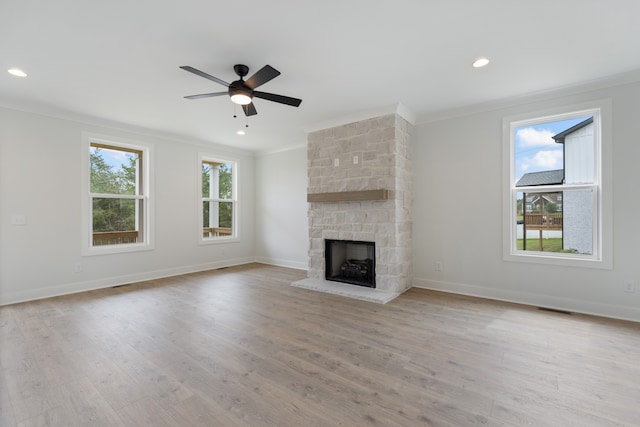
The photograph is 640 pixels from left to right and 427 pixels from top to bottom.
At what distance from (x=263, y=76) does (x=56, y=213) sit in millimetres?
3825

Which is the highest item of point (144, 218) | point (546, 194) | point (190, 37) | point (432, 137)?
point (190, 37)

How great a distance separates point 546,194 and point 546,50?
1812 mm

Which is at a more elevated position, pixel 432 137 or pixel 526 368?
pixel 432 137

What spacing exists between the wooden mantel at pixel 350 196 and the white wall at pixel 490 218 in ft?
2.90

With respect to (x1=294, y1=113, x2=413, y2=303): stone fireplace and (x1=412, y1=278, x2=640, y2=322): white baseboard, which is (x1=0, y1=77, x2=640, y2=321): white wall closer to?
(x1=412, y1=278, x2=640, y2=322): white baseboard

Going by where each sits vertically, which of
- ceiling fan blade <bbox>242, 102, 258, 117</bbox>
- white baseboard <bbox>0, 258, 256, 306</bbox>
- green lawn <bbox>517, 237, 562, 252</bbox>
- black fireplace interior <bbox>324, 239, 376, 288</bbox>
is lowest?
white baseboard <bbox>0, 258, 256, 306</bbox>

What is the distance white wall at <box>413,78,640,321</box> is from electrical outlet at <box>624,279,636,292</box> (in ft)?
0.12

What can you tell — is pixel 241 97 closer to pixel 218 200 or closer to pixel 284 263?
pixel 218 200

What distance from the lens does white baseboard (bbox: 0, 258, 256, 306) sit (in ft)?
12.5

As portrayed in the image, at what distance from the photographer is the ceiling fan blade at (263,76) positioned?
2.42 metres

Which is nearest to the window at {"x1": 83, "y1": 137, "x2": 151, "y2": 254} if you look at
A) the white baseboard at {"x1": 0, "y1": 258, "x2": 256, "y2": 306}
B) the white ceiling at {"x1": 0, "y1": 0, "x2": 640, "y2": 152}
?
the white baseboard at {"x1": 0, "y1": 258, "x2": 256, "y2": 306}

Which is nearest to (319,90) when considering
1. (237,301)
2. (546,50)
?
(546,50)

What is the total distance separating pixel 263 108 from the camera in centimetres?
411

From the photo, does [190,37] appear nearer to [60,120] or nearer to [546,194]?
[60,120]
